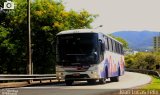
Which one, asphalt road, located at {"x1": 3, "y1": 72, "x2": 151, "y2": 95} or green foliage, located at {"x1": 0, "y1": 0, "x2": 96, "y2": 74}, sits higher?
green foliage, located at {"x1": 0, "y1": 0, "x2": 96, "y2": 74}

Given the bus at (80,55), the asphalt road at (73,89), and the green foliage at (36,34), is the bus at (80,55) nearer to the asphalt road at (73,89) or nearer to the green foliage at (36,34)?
the asphalt road at (73,89)

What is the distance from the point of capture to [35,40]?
199 feet

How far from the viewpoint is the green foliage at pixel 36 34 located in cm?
5956

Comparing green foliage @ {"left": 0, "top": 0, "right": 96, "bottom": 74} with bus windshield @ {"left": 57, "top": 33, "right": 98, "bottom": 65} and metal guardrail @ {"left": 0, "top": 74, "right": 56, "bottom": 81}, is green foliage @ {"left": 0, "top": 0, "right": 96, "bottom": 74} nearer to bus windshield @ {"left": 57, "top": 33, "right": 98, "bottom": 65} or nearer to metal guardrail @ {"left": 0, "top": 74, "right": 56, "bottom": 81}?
metal guardrail @ {"left": 0, "top": 74, "right": 56, "bottom": 81}

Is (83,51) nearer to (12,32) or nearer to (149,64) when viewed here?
(12,32)

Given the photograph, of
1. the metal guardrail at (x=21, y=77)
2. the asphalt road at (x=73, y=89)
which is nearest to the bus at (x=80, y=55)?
the asphalt road at (x=73, y=89)

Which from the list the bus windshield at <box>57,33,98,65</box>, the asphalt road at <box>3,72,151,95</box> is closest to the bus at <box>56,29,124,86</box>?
the bus windshield at <box>57,33,98,65</box>

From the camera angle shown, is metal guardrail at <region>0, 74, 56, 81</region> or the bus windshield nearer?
the bus windshield

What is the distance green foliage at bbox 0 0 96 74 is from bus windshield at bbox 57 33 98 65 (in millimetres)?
27028

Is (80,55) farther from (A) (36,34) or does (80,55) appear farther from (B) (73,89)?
(A) (36,34)

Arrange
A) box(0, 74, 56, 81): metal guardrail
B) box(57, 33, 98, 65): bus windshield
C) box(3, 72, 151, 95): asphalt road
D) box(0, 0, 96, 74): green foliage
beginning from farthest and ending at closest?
1. box(0, 0, 96, 74): green foliage
2. box(0, 74, 56, 81): metal guardrail
3. box(57, 33, 98, 65): bus windshield
4. box(3, 72, 151, 95): asphalt road

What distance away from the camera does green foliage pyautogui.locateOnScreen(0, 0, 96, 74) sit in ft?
195

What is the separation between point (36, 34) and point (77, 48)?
3087 centimetres

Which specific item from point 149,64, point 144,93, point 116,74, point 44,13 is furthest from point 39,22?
point 149,64
